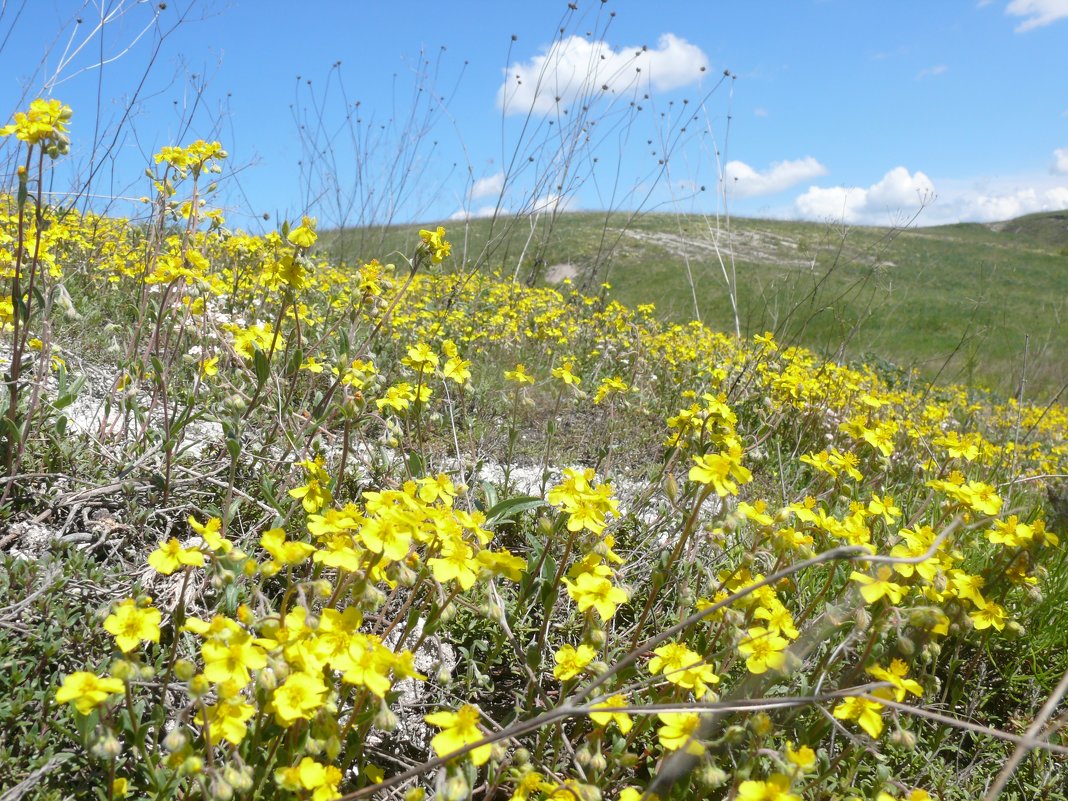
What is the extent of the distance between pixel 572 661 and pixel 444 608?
0.33 metres

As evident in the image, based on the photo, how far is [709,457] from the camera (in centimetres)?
191

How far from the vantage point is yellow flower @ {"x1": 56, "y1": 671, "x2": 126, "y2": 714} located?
3.88 ft

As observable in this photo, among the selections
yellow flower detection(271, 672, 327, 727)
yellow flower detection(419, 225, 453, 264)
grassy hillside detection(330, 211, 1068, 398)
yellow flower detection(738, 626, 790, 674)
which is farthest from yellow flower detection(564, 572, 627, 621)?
grassy hillside detection(330, 211, 1068, 398)

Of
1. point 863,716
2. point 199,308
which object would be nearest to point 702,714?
point 863,716

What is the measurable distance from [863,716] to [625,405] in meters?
2.21

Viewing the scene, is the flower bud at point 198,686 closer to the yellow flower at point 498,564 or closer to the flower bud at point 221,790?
the flower bud at point 221,790

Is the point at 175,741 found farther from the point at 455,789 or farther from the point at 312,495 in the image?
the point at 312,495

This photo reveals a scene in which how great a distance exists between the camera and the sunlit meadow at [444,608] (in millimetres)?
1315

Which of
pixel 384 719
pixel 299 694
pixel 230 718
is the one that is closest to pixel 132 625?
pixel 230 718

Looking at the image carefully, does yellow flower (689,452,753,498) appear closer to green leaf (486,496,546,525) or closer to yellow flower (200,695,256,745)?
green leaf (486,496,546,525)

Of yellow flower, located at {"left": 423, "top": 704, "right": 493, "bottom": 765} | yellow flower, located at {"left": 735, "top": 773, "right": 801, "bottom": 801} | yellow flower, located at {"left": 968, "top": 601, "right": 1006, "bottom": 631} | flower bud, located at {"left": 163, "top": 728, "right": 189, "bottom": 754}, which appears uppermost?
flower bud, located at {"left": 163, "top": 728, "right": 189, "bottom": 754}

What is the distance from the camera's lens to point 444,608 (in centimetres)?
161

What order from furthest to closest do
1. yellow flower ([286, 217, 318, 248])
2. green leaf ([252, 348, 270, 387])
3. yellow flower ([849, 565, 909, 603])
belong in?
green leaf ([252, 348, 270, 387])
yellow flower ([286, 217, 318, 248])
yellow flower ([849, 565, 909, 603])

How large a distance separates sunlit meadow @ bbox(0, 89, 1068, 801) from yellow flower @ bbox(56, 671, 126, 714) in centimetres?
1
